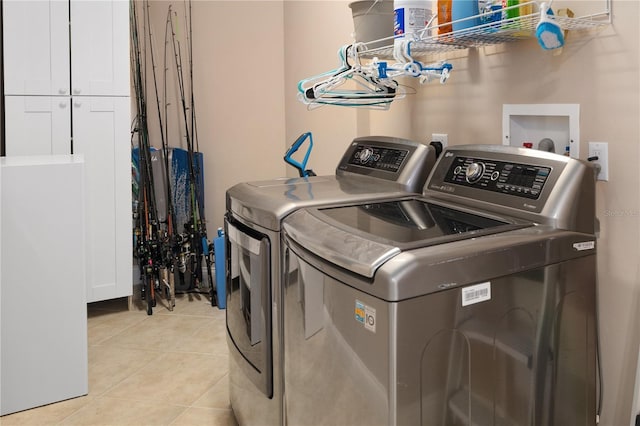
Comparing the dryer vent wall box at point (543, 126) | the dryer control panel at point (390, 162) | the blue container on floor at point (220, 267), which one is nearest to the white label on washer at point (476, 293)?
the dryer vent wall box at point (543, 126)

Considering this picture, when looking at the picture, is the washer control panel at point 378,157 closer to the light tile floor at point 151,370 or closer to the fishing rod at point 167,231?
the light tile floor at point 151,370

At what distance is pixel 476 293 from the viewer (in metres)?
1.28

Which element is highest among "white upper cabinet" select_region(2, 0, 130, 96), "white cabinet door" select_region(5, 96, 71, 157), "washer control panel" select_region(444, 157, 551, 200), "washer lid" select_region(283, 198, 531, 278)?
"white upper cabinet" select_region(2, 0, 130, 96)

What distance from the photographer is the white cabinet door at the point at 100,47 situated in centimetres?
321

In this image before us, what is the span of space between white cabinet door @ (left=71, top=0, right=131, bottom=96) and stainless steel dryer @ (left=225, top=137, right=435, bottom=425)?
1.55 m

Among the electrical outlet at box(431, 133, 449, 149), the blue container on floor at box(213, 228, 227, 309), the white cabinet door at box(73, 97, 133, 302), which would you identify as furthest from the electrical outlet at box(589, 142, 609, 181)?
the white cabinet door at box(73, 97, 133, 302)

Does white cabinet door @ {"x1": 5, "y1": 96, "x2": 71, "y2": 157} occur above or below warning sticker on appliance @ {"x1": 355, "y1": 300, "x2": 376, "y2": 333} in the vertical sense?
above

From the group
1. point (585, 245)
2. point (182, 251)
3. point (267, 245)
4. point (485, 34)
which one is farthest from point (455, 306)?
point (182, 251)

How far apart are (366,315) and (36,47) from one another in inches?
106

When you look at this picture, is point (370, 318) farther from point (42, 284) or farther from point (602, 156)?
point (42, 284)

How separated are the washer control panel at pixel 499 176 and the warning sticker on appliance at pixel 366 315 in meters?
0.60

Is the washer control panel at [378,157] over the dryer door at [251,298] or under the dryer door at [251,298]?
over

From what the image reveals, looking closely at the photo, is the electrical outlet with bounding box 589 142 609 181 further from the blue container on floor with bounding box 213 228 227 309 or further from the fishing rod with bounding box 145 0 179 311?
the fishing rod with bounding box 145 0 179 311

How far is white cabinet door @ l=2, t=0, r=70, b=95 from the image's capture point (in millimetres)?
3098
